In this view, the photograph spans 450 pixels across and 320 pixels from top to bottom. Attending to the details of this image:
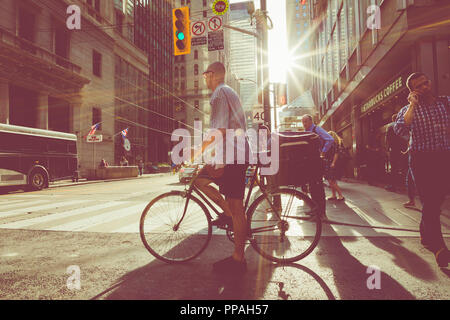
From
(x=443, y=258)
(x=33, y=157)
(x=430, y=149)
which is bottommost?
(x=443, y=258)

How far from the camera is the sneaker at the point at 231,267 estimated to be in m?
2.99

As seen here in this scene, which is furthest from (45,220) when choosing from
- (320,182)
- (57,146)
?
(57,146)

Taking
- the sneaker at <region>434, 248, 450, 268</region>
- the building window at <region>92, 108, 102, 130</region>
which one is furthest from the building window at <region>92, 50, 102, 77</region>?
the sneaker at <region>434, 248, 450, 268</region>

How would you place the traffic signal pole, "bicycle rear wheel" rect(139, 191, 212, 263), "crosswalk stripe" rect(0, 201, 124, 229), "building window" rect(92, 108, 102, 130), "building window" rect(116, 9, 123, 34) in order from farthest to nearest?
1. "building window" rect(116, 9, 123, 34)
2. "building window" rect(92, 108, 102, 130)
3. the traffic signal pole
4. "crosswalk stripe" rect(0, 201, 124, 229)
5. "bicycle rear wheel" rect(139, 191, 212, 263)

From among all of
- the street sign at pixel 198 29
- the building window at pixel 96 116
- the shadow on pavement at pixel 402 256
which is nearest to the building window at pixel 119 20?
the building window at pixel 96 116

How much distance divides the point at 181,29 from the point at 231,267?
28.2ft

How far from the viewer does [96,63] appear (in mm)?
32750

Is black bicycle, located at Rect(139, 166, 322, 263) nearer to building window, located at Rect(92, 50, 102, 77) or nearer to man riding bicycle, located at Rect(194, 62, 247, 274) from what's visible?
man riding bicycle, located at Rect(194, 62, 247, 274)

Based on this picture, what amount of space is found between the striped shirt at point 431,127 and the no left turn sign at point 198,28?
9048 mm

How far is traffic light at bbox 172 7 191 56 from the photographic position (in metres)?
9.65

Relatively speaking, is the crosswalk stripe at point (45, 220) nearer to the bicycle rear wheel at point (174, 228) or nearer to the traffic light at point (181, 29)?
the bicycle rear wheel at point (174, 228)

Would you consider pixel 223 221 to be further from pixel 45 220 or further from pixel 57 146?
pixel 57 146

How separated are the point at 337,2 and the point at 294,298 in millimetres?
19088
